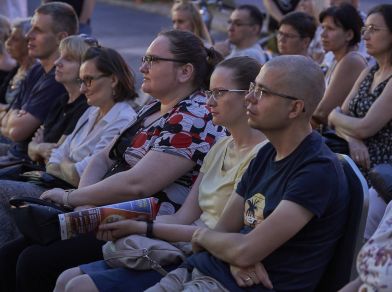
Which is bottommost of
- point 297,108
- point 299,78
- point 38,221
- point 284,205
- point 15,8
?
point 15,8

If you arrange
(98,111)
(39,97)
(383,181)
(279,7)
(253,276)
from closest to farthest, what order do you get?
(253,276), (383,181), (98,111), (39,97), (279,7)

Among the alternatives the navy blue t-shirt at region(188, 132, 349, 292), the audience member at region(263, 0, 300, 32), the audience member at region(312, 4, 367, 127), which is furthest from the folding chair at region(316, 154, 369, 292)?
the audience member at region(263, 0, 300, 32)

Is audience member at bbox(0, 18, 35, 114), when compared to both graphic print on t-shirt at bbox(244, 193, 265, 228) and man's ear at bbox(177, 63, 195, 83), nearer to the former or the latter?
man's ear at bbox(177, 63, 195, 83)

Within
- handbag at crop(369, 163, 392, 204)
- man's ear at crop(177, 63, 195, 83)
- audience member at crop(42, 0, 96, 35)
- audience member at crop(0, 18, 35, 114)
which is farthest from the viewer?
audience member at crop(42, 0, 96, 35)

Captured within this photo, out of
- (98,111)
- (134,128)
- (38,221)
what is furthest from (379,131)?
(38,221)

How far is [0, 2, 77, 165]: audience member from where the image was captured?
20.2ft

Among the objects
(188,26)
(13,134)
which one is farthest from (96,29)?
(13,134)

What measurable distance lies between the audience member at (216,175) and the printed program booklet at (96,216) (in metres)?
0.05

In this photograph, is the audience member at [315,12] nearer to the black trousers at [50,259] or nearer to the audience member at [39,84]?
the audience member at [39,84]

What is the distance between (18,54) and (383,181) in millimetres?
4222

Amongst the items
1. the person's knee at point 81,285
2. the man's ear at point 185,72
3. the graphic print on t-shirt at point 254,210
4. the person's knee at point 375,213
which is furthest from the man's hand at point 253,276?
the man's ear at point 185,72

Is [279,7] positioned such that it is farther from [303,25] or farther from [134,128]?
[134,128]

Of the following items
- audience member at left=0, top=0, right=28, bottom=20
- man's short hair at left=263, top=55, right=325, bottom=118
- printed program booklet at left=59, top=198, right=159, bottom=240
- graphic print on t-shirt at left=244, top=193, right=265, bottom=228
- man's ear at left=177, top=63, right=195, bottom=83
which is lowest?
audience member at left=0, top=0, right=28, bottom=20

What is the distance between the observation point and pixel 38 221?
4.03 m
